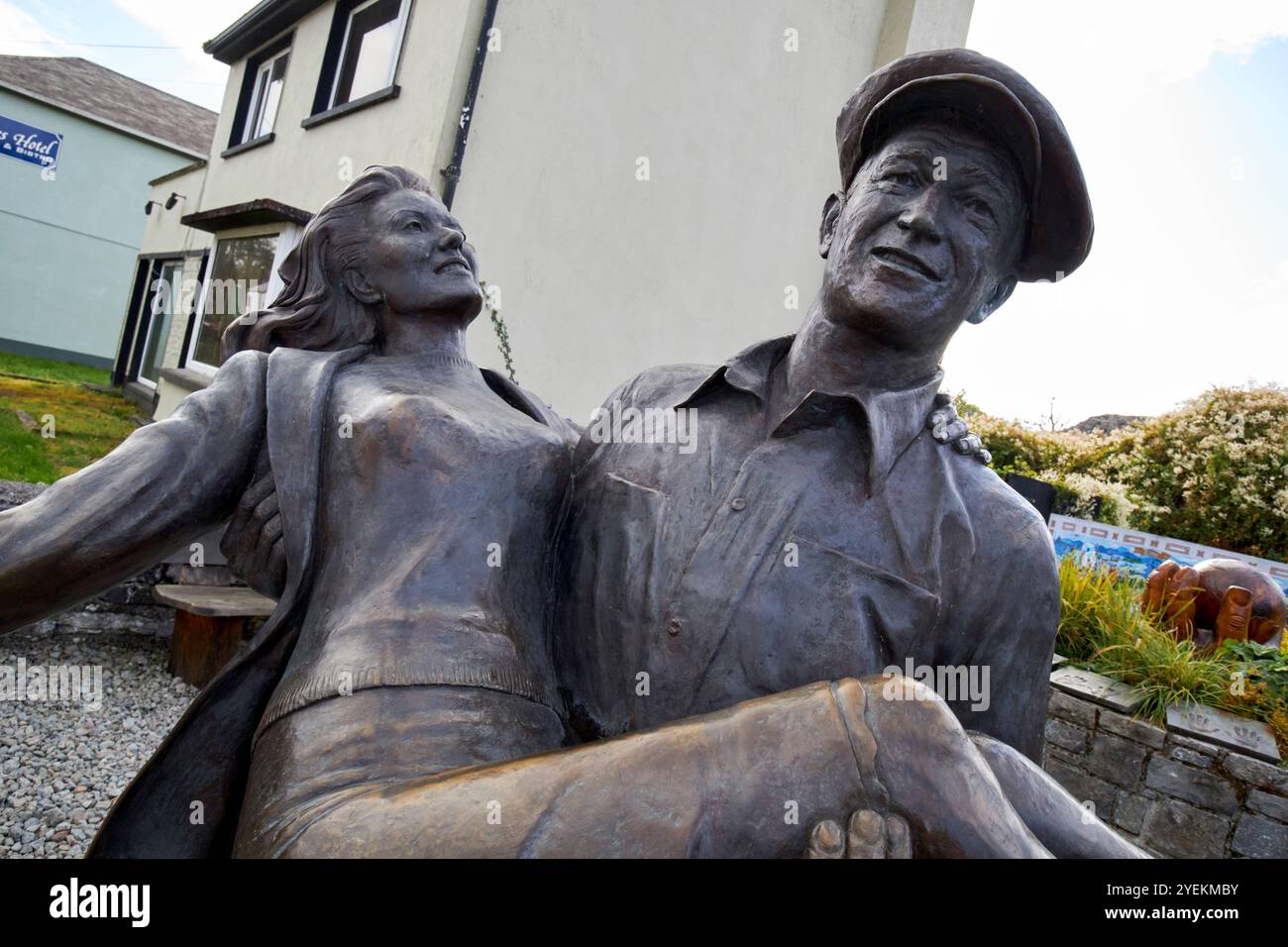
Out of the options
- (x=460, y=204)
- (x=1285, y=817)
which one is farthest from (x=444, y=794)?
(x=460, y=204)

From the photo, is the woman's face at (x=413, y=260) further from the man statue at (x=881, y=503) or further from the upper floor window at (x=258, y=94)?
the upper floor window at (x=258, y=94)

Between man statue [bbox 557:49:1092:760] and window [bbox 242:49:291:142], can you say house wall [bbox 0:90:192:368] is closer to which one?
window [bbox 242:49:291:142]

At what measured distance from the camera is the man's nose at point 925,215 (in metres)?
1.54

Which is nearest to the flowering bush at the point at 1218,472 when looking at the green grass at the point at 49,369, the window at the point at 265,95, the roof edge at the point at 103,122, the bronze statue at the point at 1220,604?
the bronze statue at the point at 1220,604

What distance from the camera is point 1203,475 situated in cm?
1202

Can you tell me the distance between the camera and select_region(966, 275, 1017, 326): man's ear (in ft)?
5.68

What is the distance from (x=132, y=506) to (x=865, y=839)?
1292 mm

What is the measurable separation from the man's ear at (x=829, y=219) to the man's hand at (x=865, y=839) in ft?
3.57

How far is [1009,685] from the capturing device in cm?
155

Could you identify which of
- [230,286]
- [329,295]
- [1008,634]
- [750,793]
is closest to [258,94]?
[230,286]

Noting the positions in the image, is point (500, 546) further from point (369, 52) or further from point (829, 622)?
point (369, 52)

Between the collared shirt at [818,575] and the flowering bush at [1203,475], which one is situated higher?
the flowering bush at [1203,475]

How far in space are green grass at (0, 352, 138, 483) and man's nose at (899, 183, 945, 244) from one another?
821 cm

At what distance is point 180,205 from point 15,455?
24.0 feet
